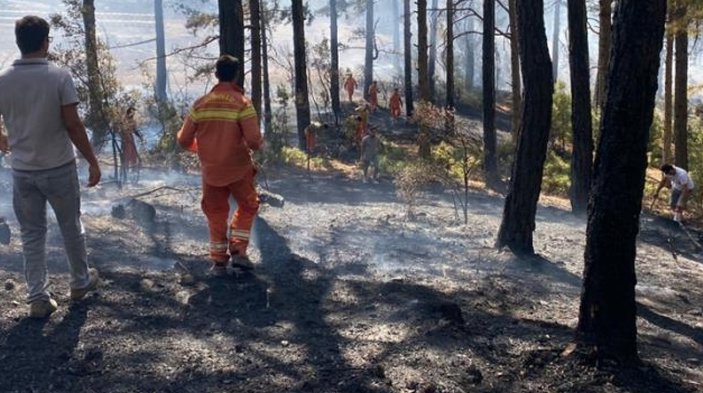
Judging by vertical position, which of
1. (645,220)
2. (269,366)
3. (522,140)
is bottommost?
(645,220)

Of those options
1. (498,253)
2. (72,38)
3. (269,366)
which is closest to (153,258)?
(269,366)

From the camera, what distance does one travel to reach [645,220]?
49.4 feet

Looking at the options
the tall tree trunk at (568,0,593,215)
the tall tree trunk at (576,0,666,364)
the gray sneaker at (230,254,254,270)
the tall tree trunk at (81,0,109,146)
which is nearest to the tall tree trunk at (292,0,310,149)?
the tall tree trunk at (81,0,109,146)

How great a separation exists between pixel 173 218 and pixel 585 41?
7.53 m

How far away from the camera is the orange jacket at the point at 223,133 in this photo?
605 centimetres

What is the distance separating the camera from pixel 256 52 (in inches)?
839

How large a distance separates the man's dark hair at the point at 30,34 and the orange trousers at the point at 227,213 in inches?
73.1

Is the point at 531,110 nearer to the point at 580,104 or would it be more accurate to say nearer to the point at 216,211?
the point at 216,211

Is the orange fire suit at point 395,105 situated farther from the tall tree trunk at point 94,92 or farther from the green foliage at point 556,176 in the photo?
the tall tree trunk at point 94,92

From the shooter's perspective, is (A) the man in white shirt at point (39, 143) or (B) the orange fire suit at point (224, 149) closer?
(A) the man in white shirt at point (39, 143)

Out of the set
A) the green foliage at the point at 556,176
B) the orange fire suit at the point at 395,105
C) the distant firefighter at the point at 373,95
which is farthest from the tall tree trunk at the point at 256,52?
the distant firefighter at the point at 373,95

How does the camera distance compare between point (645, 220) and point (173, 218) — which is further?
point (645, 220)

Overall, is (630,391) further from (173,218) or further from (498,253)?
(173,218)

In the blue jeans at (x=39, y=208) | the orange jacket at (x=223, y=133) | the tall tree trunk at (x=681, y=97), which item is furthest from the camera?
the tall tree trunk at (x=681, y=97)
